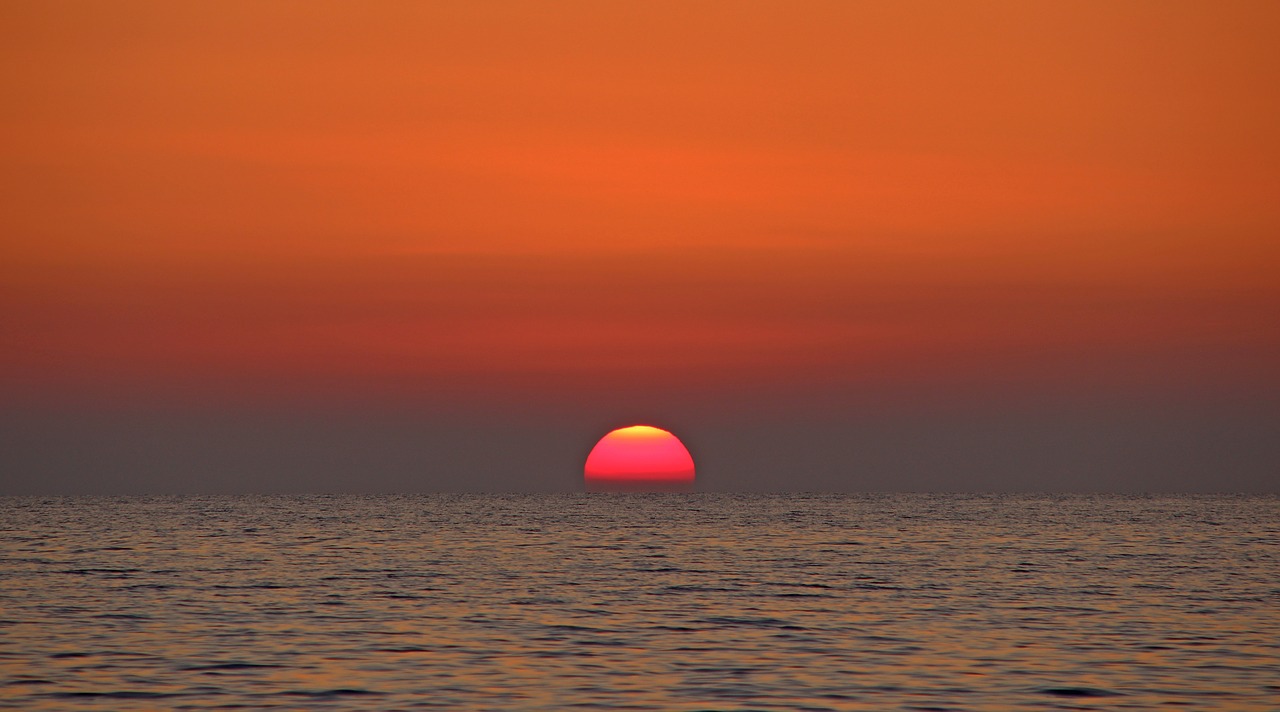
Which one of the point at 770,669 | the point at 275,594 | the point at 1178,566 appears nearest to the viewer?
the point at 770,669

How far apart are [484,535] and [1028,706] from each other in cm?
6496

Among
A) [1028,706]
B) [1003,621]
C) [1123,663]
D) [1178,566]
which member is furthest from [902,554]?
[1028,706]

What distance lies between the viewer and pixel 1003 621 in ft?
118

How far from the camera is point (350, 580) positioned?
47781 millimetres

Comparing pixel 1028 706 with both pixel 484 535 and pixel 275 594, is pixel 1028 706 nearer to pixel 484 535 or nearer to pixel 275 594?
pixel 275 594

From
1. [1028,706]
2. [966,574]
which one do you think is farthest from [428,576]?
[1028,706]

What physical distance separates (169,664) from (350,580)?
20.1m

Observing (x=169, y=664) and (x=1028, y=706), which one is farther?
(x=169, y=664)

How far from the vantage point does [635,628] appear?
34250 millimetres

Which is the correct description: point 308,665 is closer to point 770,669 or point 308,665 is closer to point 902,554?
point 770,669

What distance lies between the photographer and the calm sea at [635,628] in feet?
82.0

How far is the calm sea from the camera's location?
82.0 feet

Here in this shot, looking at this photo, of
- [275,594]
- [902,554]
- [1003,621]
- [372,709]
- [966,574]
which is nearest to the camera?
[372,709]

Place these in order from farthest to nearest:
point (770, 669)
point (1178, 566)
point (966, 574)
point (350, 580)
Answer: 1. point (1178, 566)
2. point (966, 574)
3. point (350, 580)
4. point (770, 669)
